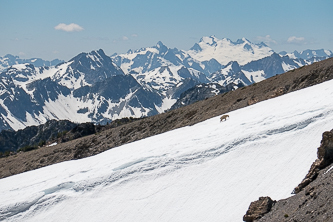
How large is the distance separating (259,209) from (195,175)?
9.36m

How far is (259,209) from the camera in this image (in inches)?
843

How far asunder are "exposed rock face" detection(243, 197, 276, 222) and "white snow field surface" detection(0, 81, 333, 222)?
1471mm

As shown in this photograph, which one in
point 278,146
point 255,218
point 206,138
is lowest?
point 255,218

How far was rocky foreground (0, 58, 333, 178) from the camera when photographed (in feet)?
155

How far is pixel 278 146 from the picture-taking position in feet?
98.0

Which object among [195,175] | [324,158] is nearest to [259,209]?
[324,158]

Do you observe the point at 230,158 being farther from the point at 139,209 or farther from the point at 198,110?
the point at 198,110

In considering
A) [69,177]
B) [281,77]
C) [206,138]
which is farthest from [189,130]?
[281,77]

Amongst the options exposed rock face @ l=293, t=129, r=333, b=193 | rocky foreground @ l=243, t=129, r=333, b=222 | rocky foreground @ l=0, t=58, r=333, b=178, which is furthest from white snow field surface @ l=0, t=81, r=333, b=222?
rocky foreground @ l=0, t=58, r=333, b=178

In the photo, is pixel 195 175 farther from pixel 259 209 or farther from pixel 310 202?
pixel 310 202

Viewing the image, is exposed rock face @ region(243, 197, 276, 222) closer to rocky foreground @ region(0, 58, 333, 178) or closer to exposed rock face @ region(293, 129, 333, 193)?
exposed rock face @ region(293, 129, 333, 193)

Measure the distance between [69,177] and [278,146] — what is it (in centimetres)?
2013

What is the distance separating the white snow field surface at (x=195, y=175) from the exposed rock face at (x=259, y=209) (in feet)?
4.82

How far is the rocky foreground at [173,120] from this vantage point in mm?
47281
